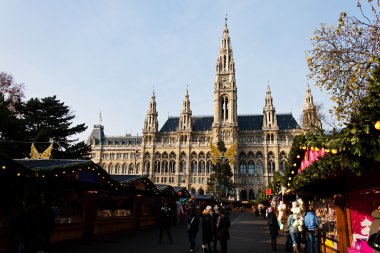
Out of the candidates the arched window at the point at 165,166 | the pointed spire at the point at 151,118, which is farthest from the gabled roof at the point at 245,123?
the arched window at the point at 165,166

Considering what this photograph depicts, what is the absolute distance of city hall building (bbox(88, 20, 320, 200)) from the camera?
214 ft

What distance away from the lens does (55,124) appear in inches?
1324

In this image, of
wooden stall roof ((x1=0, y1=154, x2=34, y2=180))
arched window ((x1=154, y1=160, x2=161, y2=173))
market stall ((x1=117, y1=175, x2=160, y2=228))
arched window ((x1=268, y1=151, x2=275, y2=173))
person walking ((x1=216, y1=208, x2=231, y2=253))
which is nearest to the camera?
wooden stall roof ((x1=0, y1=154, x2=34, y2=180))

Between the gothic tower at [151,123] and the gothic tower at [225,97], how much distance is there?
53.5 feet

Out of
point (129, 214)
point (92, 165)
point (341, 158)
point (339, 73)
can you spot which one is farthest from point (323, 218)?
point (129, 214)

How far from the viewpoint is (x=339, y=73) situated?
11695 mm

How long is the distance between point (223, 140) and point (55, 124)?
39.5 meters

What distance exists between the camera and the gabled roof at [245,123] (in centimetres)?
7094

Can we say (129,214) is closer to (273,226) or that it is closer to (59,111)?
(273,226)

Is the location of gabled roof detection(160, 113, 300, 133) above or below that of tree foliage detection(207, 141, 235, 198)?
above

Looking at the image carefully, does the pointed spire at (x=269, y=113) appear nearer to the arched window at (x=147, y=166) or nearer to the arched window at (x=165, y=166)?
the arched window at (x=165, y=166)

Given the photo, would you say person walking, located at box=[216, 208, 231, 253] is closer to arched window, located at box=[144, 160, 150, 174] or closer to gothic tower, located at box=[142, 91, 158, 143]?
arched window, located at box=[144, 160, 150, 174]

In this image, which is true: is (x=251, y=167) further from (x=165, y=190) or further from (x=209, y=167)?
(x=165, y=190)

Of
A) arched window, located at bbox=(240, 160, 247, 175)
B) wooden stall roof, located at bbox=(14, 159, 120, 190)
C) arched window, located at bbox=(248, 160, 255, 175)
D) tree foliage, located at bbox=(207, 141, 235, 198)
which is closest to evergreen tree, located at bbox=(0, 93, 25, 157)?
wooden stall roof, located at bbox=(14, 159, 120, 190)
